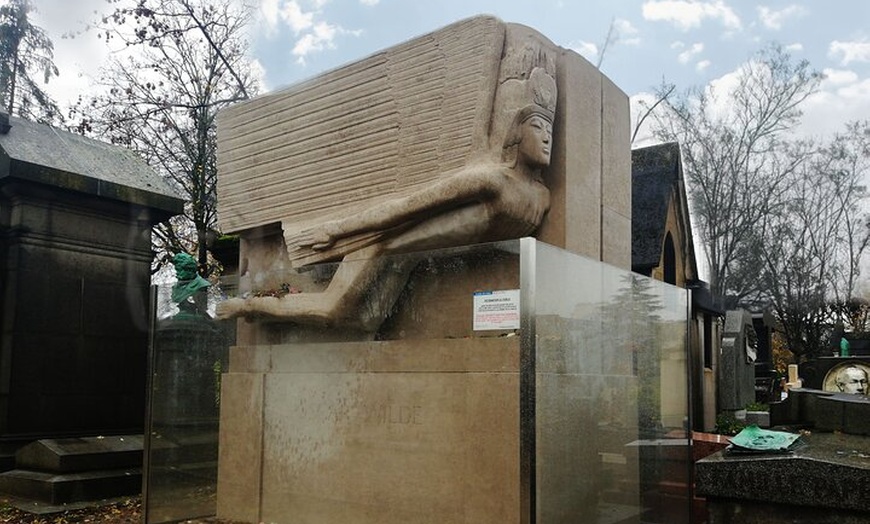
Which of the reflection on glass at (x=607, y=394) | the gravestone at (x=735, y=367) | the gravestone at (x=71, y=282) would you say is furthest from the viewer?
the gravestone at (x=735, y=367)

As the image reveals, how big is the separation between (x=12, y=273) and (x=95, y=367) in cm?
155

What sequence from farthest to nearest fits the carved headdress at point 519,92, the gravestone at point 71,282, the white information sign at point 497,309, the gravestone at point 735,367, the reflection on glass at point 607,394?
the gravestone at point 735,367
the gravestone at point 71,282
the carved headdress at point 519,92
the white information sign at point 497,309
the reflection on glass at point 607,394

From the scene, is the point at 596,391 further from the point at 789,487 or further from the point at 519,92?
the point at 519,92

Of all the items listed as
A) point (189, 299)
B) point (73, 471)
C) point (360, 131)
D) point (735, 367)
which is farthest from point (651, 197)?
point (73, 471)

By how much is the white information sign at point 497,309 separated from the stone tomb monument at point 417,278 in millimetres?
18

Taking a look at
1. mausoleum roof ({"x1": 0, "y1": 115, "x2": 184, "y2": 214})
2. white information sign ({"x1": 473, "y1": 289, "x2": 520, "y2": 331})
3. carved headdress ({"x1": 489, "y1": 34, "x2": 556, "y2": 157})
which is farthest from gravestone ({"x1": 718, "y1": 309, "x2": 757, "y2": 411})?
white information sign ({"x1": 473, "y1": 289, "x2": 520, "y2": 331})

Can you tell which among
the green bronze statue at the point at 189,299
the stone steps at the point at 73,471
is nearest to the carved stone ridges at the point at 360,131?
the green bronze statue at the point at 189,299

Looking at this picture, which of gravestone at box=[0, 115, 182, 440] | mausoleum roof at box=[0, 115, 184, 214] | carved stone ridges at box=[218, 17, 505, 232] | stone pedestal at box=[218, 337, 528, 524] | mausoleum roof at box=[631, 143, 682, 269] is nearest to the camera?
stone pedestal at box=[218, 337, 528, 524]

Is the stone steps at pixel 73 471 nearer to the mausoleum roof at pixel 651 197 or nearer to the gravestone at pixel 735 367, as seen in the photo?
the mausoleum roof at pixel 651 197

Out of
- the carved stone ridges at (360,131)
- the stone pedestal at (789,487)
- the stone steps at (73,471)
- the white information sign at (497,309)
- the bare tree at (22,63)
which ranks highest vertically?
the bare tree at (22,63)

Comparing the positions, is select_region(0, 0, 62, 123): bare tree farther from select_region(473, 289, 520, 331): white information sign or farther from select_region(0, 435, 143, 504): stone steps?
select_region(473, 289, 520, 331): white information sign

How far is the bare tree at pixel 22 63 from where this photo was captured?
18.1 metres

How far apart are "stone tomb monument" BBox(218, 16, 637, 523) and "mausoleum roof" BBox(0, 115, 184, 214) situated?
4.02 m

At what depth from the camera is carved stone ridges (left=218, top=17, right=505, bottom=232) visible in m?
5.90
